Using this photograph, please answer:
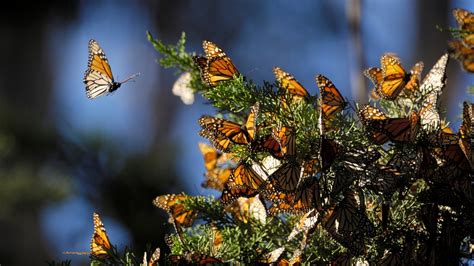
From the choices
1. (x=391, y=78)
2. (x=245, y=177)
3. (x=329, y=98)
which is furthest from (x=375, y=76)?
(x=245, y=177)

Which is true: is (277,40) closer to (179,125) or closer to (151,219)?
(179,125)

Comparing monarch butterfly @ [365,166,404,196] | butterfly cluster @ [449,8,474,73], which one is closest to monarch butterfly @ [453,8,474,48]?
butterfly cluster @ [449,8,474,73]

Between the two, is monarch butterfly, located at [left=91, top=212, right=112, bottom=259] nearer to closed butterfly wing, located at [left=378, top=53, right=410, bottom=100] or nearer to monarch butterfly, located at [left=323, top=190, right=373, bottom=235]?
monarch butterfly, located at [left=323, top=190, right=373, bottom=235]

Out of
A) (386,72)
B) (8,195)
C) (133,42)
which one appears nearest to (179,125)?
(133,42)

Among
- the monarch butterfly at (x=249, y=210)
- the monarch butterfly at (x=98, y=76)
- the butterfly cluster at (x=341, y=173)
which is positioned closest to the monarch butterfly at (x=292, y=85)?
the butterfly cluster at (x=341, y=173)

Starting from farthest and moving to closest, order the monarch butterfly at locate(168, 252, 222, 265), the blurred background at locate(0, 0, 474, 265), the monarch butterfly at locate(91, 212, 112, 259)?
the blurred background at locate(0, 0, 474, 265)
the monarch butterfly at locate(91, 212, 112, 259)
the monarch butterfly at locate(168, 252, 222, 265)

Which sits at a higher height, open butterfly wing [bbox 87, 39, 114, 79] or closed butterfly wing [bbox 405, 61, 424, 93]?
open butterfly wing [bbox 87, 39, 114, 79]

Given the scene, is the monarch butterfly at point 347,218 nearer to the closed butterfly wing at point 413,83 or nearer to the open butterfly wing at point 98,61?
the closed butterfly wing at point 413,83
